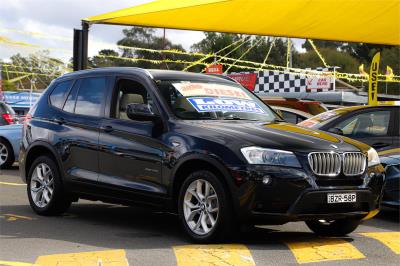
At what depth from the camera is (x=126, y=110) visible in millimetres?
6887

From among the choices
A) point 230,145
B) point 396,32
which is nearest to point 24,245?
point 230,145

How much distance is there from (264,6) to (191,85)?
18.0 ft

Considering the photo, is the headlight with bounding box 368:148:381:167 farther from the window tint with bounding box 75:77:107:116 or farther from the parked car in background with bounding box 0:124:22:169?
the parked car in background with bounding box 0:124:22:169

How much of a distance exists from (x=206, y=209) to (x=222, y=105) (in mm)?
1330

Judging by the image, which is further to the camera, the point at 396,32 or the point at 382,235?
the point at 396,32

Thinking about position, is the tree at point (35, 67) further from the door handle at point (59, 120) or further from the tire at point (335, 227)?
the tire at point (335, 227)

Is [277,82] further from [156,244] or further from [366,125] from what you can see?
[156,244]

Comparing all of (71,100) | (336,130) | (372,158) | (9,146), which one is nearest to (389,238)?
(372,158)

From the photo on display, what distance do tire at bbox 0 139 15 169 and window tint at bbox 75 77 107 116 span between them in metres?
7.17

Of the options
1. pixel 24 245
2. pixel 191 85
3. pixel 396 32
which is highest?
pixel 396 32

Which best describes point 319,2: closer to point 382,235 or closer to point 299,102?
point 299,102

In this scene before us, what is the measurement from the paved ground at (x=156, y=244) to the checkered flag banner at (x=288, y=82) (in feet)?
51.7

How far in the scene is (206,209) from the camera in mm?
6094

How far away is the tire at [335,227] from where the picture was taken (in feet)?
22.4
